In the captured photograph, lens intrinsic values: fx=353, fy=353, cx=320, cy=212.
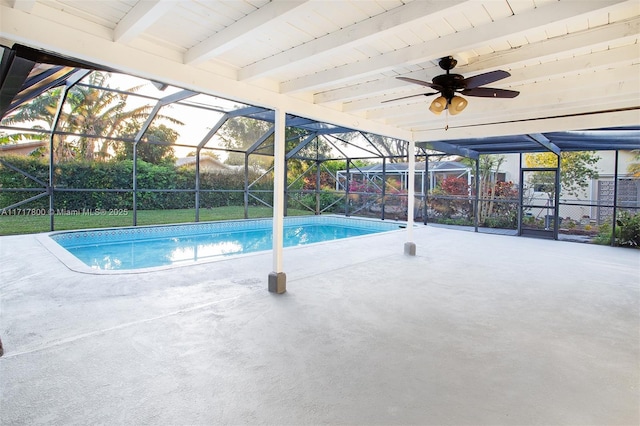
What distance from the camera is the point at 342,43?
9.12 feet

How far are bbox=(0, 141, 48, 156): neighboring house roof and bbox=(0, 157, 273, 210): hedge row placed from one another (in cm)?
93

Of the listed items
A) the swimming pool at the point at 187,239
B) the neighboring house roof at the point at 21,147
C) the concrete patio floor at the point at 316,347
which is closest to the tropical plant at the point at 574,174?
the swimming pool at the point at 187,239

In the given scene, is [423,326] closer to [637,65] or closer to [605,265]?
→ [637,65]

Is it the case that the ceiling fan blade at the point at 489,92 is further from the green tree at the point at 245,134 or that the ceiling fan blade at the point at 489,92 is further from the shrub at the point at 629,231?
the green tree at the point at 245,134

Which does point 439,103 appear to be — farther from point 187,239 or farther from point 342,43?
point 187,239

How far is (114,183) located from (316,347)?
35.8ft

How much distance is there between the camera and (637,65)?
10.9ft

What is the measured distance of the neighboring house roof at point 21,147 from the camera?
10.2m

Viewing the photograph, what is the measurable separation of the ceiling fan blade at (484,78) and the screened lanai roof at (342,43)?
0.73 ft

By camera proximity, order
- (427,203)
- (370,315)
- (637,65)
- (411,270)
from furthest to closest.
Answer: (427,203)
(411,270)
(370,315)
(637,65)

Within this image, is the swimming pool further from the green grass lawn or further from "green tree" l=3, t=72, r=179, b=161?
"green tree" l=3, t=72, r=179, b=161

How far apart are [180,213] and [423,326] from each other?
1079 centimetres

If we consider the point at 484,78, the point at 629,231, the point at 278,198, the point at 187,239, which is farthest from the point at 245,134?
the point at 629,231

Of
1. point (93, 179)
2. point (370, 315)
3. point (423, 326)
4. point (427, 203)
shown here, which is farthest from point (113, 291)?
point (427, 203)
